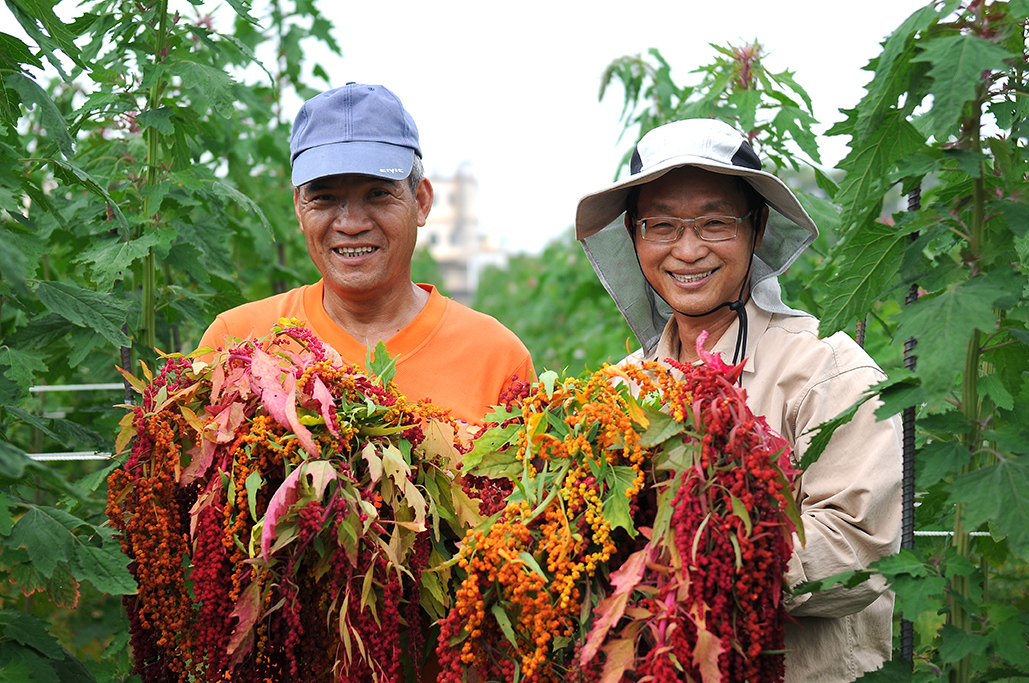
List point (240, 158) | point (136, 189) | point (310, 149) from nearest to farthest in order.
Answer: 1. point (310, 149)
2. point (136, 189)
3. point (240, 158)

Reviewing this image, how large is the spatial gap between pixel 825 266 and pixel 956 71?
1.31 meters

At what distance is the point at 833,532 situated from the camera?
2.08 meters

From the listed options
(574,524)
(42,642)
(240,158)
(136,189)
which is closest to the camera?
(574,524)

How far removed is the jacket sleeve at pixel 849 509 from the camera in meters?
2.05

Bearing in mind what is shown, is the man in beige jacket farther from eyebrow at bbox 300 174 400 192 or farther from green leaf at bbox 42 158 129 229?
green leaf at bbox 42 158 129 229

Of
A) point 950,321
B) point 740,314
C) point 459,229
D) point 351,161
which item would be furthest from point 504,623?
point 459,229

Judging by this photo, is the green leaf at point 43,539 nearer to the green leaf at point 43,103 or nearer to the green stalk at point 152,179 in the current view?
the green leaf at point 43,103

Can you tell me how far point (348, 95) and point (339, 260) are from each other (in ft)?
1.74

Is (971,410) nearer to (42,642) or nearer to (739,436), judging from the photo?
(739,436)

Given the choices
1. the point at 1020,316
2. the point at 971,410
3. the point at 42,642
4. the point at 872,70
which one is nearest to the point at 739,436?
the point at 971,410

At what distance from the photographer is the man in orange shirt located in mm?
2850

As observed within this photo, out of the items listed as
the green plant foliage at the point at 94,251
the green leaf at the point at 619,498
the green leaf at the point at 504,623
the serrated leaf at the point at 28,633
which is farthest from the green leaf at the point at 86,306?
the green leaf at the point at 619,498

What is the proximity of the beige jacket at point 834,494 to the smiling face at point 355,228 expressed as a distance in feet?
3.85

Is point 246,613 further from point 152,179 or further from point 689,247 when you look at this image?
point 152,179
